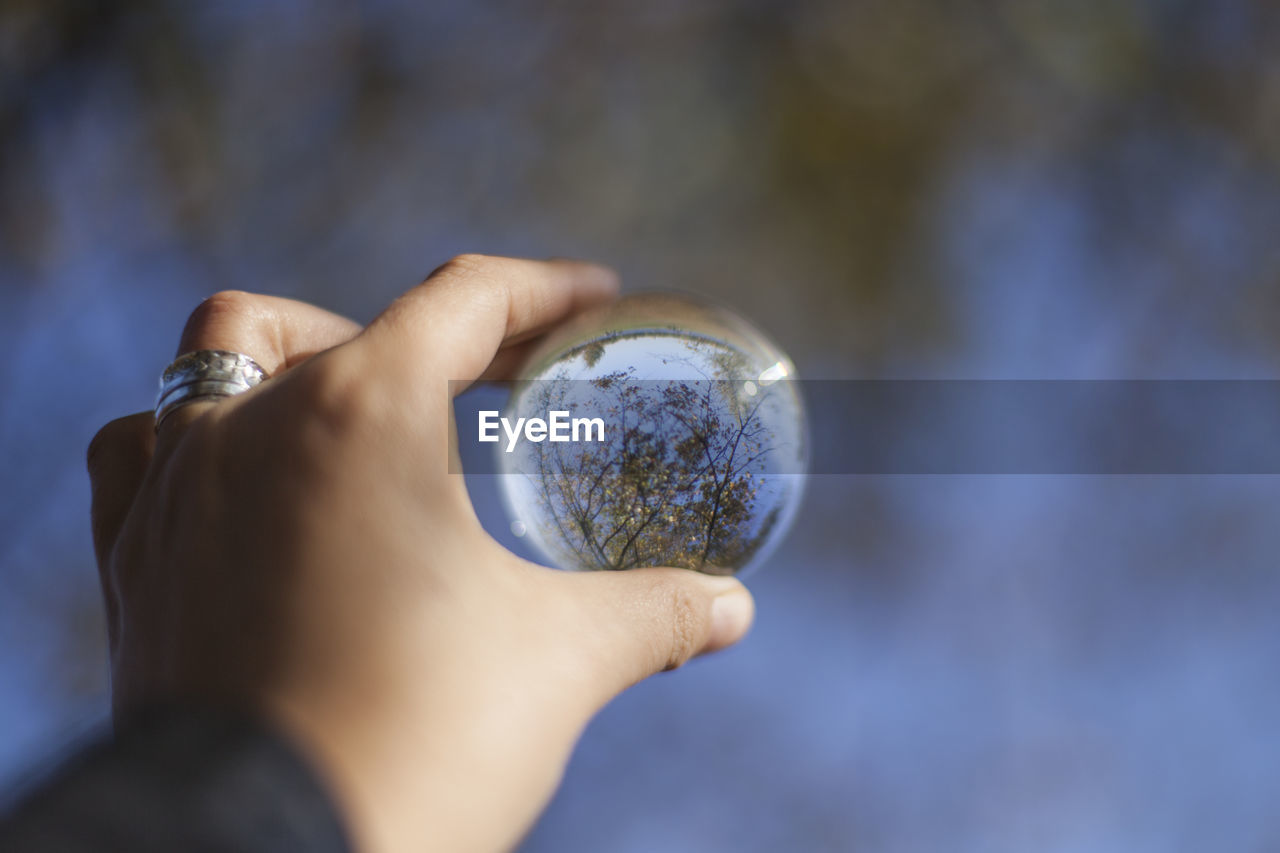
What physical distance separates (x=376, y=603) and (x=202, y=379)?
822mm

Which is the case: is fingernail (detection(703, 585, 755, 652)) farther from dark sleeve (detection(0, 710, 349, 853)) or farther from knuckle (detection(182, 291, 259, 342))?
knuckle (detection(182, 291, 259, 342))

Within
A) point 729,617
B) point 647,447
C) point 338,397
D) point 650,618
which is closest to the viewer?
point 338,397

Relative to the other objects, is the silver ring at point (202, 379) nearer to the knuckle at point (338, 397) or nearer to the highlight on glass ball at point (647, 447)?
the knuckle at point (338, 397)

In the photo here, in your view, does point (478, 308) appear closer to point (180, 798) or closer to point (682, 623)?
point (682, 623)

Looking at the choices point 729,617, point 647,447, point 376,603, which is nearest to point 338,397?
point 376,603

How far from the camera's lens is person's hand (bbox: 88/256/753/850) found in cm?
117

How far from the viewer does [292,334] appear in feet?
7.02

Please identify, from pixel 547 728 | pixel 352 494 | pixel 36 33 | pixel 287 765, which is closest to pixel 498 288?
pixel 352 494

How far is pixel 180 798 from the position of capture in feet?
2.87

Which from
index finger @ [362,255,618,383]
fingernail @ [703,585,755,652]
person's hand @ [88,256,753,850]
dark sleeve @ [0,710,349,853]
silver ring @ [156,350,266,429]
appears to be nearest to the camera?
dark sleeve @ [0,710,349,853]

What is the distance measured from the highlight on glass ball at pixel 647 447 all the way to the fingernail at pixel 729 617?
4.1 inches

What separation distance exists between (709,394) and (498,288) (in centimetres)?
56

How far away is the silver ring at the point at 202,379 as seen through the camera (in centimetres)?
169

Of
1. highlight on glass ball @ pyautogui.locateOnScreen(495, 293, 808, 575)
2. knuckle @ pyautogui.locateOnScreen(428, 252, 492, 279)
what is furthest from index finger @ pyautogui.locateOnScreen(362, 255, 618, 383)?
highlight on glass ball @ pyautogui.locateOnScreen(495, 293, 808, 575)
